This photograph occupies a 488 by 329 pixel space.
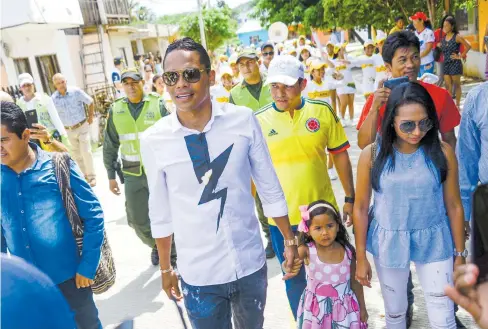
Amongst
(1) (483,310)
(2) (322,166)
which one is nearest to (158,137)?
(2) (322,166)

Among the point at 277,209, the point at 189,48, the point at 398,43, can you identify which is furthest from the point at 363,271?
the point at 189,48

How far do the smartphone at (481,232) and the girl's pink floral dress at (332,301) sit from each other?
4.82ft

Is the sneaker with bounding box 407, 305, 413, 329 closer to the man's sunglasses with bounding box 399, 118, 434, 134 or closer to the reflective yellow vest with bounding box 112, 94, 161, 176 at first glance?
the man's sunglasses with bounding box 399, 118, 434, 134

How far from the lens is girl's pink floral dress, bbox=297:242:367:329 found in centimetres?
292

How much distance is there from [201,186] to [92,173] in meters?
7.12

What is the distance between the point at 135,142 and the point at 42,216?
91.9 inches

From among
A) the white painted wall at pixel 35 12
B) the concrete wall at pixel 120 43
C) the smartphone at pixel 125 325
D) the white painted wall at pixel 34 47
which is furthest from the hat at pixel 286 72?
the concrete wall at pixel 120 43

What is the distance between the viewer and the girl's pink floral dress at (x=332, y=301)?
2.92 metres

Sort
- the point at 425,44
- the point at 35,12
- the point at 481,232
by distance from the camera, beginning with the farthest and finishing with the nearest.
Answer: the point at 35,12, the point at 425,44, the point at 481,232

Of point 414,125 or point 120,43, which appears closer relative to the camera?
point 414,125

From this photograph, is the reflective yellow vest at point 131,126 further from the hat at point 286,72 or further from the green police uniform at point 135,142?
the hat at point 286,72

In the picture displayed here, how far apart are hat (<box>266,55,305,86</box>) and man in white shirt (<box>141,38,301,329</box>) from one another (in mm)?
816

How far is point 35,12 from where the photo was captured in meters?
13.1

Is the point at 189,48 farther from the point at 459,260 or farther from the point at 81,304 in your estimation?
the point at 459,260
